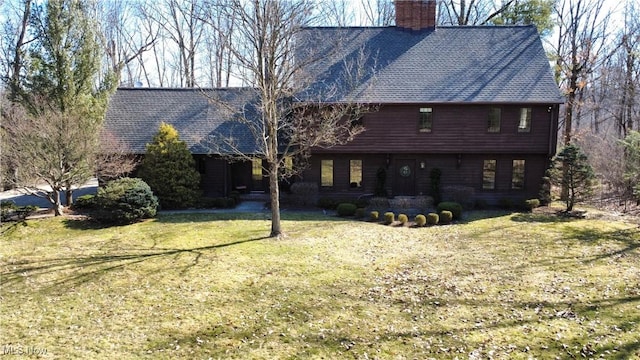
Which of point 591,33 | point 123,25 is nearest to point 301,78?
point 591,33

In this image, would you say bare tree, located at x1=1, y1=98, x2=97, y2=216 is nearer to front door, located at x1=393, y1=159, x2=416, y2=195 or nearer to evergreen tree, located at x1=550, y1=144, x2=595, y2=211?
front door, located at x1=393, y1=159, x2=416, y2=195

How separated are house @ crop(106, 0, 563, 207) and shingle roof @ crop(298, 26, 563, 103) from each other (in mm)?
56

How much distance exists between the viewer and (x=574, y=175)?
59.6ft

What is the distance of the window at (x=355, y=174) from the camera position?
21.7 meters

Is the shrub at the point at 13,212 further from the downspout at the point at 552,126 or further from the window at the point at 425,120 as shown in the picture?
the downspout at the point at 552,126

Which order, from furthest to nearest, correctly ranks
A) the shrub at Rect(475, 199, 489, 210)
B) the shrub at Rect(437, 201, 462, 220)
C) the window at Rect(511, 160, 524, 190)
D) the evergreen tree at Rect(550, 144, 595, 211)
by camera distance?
1. the window at Rect(511, 160, 524, 190)
2. the shrub at Rect(475, 199, 489, 210)
3. the shrub at Rect(437, 201, 462, 220)
4. the evergreen tree at Rect(550, 144, 595, 211)

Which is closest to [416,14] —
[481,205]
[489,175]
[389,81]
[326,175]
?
[389,81]

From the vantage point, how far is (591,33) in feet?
103

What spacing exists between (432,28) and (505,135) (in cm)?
800

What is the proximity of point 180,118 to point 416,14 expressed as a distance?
1464 cm

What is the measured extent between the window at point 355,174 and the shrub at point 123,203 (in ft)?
32.2

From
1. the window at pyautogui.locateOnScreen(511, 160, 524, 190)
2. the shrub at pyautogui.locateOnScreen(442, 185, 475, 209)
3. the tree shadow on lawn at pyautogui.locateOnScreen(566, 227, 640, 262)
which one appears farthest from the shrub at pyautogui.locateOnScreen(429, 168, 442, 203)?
the tree shadow on lawn at pyautogui.locateOnScreen(566, 227, 640, 262)

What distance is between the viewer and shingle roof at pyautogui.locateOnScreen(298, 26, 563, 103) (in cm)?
2031

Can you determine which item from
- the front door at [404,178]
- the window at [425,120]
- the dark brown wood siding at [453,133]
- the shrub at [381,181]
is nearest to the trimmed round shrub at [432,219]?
the shrub at [381,181]
